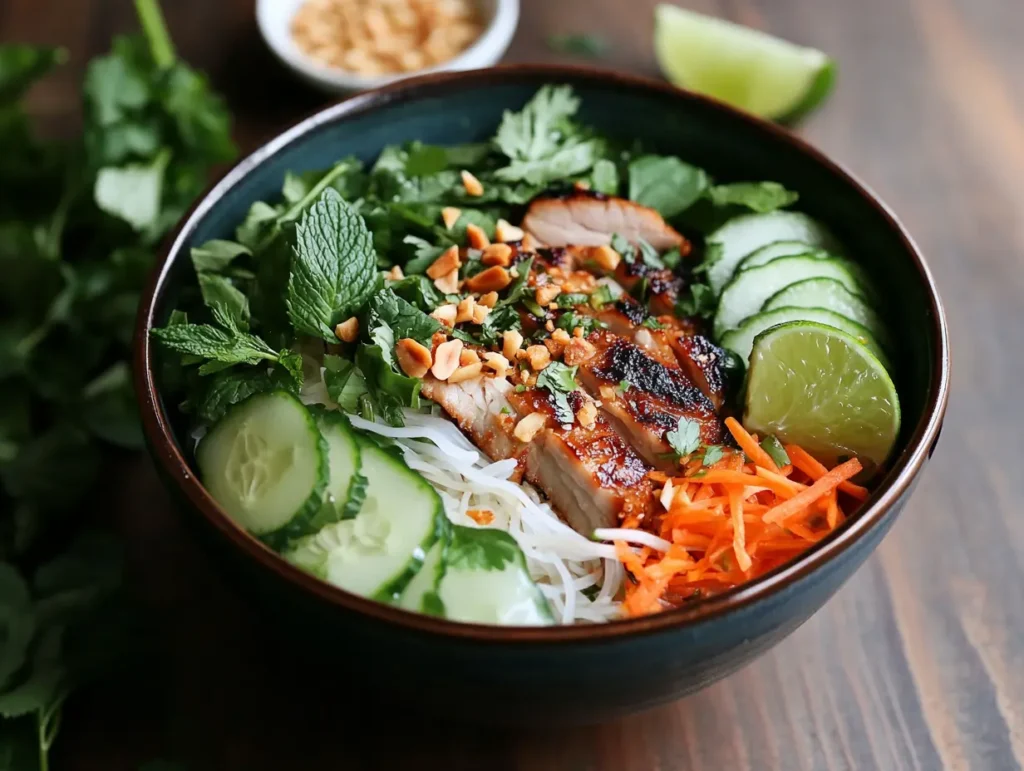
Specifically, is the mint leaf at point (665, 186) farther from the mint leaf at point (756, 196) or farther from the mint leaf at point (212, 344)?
the mint leaf at point (212, 344)

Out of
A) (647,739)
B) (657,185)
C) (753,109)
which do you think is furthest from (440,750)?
(753,109)

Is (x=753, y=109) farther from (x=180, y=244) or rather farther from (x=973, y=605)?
(x=180, y=244)

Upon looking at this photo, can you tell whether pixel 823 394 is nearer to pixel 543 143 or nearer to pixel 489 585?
pixel 489 585

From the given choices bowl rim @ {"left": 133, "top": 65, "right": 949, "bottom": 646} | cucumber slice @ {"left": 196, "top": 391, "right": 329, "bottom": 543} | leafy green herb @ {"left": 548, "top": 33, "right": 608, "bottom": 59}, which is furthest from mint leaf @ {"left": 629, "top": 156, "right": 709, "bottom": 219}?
leafy green herb @ {"left": 548, "top": 33, "right": 608, "bottom": 59}

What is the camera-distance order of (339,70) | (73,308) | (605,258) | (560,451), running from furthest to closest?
(339,70), (73,308), (605,258), (560,451)

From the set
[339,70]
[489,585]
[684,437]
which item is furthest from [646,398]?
[339,70]

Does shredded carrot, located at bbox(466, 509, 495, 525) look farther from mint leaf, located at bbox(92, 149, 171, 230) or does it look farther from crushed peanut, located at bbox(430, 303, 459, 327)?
mint leaf, located at bbox(92, 149, 171, 230)
